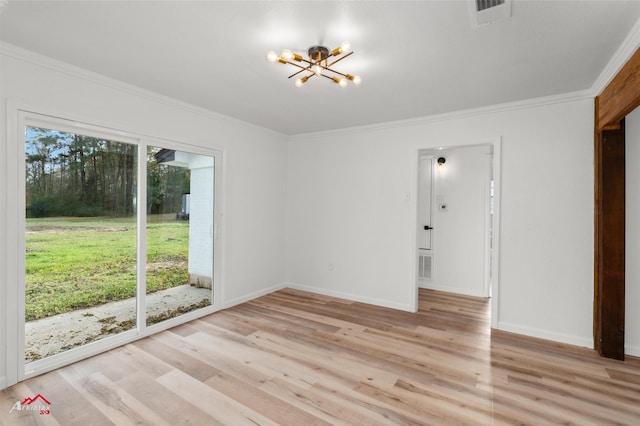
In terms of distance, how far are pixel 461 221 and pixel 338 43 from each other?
388 centimetres

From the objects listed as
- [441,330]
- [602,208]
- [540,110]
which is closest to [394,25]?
[540,110]

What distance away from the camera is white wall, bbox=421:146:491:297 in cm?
492

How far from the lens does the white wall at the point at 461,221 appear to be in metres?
4.92

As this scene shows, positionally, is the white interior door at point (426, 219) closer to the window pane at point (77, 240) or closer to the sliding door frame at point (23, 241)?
the sliding door frame at point (23, 241)

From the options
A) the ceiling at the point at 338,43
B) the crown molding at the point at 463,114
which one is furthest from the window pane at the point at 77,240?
the crown molding at the point at 463,114

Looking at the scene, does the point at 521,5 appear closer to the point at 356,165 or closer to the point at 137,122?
the point at 356,165

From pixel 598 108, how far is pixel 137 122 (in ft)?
15.3

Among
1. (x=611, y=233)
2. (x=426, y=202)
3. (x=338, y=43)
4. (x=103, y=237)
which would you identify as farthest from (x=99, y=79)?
(x=611, y=233)

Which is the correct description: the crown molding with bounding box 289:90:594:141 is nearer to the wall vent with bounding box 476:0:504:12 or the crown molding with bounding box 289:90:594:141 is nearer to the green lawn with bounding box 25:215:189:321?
the wall vent with bounding box 476:0:504:12

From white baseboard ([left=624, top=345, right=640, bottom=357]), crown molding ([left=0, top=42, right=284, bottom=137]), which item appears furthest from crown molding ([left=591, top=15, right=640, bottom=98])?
crown molding ([left=0, top=42, right=284, bottom=137])

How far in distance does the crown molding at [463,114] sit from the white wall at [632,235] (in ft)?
1.75

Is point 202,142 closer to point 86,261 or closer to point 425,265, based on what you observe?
point 86,261

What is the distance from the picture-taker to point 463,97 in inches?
131

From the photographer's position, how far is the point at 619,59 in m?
2.36
